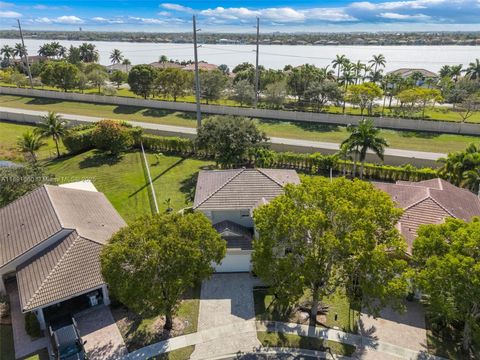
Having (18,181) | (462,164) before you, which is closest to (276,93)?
(462,164)

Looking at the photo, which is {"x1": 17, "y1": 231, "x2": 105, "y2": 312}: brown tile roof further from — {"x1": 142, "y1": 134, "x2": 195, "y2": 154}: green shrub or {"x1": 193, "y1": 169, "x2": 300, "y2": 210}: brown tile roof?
{"x1": 142, "y1": 134, "x2": 195, "y2": 154}: green shrub

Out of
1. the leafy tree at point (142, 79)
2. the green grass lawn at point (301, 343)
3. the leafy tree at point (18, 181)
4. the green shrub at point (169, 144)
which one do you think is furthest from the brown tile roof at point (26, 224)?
the leafy tree at point (142, 79)

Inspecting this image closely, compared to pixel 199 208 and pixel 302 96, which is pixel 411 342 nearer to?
pixel 199 208

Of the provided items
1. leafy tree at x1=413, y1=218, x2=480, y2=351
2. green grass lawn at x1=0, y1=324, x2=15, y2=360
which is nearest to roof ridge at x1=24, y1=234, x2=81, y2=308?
green grass lawn at x1=0, y1=324, x2=15, y2=360

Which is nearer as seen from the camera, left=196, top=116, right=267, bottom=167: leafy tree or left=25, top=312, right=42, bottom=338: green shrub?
left=25, top=312, right=42, bottom=338: green shrub

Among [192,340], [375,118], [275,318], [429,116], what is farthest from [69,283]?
[429,116]
